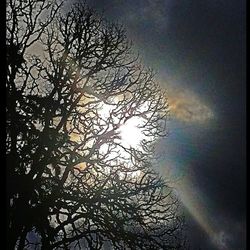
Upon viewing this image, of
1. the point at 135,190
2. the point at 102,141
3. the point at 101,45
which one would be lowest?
the point at 135,190

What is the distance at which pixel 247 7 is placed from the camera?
7023 mm

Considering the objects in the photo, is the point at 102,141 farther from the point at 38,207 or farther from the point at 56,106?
the point at 38,207

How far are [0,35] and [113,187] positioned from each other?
7954 millimetres

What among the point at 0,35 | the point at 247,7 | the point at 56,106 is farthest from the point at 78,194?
the point at 247,7

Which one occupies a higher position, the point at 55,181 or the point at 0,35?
the point at 55,181

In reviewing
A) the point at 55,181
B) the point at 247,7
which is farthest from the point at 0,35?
the point at 55,181

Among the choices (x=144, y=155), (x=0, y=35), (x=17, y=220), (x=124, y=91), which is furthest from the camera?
(x=124, y=91)

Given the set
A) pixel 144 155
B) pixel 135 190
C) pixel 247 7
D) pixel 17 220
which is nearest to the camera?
pixel 247 7

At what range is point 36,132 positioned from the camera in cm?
1548

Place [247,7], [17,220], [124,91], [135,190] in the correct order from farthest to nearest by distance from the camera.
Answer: [124,91], [135,190], [17,220], [247,7]

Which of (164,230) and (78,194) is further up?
(78,194)

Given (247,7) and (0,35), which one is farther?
(0,35)

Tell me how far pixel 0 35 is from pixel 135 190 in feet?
27.2

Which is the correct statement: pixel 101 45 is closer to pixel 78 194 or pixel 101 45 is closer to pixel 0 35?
pixel 78 194
